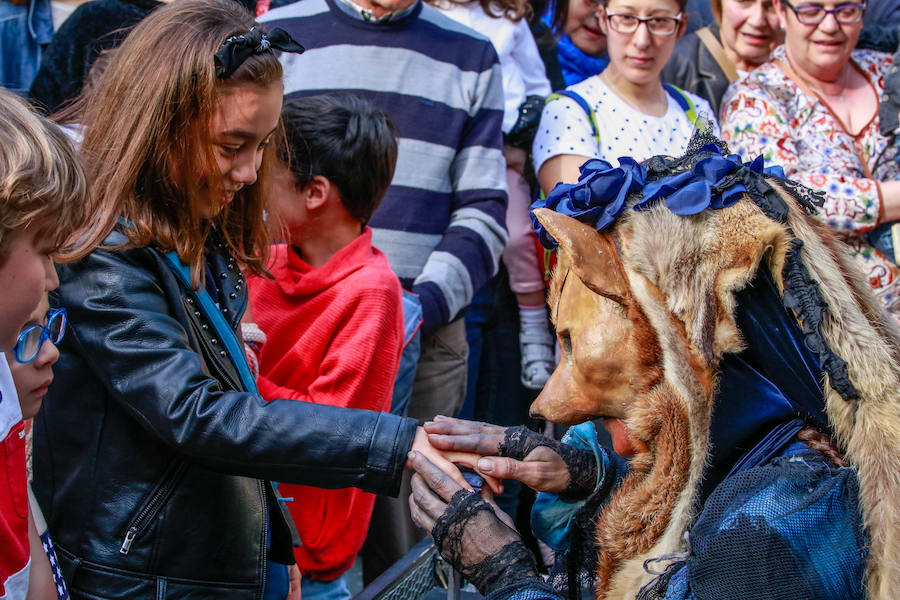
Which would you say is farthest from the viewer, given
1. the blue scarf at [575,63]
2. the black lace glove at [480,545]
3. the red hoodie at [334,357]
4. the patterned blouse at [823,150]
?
the blue scarf at [575,63]

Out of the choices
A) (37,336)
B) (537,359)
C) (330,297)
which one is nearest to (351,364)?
(330,297)

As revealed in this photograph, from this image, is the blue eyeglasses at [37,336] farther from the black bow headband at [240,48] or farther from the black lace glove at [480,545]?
the black lace glove at [480,545]

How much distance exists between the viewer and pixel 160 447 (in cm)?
204

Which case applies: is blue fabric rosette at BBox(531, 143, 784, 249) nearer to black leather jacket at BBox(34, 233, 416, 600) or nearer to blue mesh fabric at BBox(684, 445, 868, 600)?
blue mesh fabric at BBox(684, 445, 868, 600)

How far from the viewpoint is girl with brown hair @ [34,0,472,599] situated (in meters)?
1.96

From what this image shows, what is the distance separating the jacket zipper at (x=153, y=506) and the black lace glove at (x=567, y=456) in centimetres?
74

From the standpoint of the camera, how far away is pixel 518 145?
3900mm

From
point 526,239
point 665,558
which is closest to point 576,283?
point 665,558

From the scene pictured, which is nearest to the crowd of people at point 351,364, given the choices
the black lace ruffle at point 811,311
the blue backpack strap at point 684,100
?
the black lace ruffle at point 811,311

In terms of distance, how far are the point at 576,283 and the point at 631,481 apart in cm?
41

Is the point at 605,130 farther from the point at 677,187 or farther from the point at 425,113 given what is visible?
the point at 677,187

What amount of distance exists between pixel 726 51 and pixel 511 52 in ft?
3.57

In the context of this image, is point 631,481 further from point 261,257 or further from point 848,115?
point 848,115

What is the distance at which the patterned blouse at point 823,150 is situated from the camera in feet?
11.2
